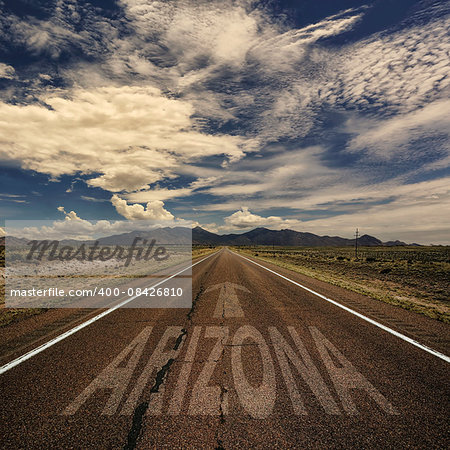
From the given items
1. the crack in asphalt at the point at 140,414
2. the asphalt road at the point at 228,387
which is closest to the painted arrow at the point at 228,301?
the asphalt road at the point at 228,387

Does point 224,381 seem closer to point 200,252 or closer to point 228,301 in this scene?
point 228,301

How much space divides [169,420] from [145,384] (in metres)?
0.83

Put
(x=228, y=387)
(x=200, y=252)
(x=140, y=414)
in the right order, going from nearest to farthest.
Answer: (x=140, y=414)
(x=228, y=387)
(x=200, y=252)

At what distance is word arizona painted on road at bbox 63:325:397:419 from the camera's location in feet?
9.69

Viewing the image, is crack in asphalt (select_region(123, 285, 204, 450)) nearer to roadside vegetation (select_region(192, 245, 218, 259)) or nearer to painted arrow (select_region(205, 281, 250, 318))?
painted arrow (select_region(205, 281, 250, 318))

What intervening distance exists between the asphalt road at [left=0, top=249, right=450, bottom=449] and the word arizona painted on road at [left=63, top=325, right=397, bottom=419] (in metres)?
0.02

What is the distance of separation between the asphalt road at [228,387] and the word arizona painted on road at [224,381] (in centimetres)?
2

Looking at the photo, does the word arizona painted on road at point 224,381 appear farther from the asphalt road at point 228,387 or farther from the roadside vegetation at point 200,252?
the roadside vegetation at point 200,252

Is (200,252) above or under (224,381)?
under

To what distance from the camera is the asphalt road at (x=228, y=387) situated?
2.50 metres

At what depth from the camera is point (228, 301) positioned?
8.40 metres

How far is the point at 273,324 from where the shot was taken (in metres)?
5.95

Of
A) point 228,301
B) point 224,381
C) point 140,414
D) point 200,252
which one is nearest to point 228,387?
point 224,381

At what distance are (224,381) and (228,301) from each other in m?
4.90
